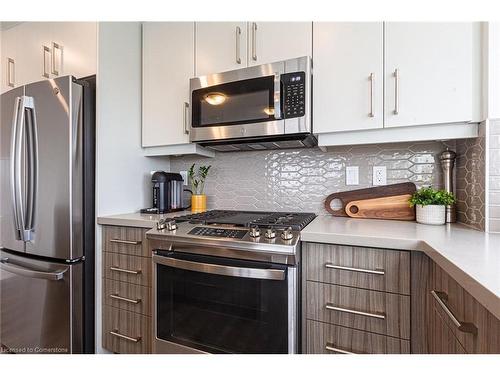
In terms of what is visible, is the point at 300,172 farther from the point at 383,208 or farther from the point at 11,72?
the point at 11,72

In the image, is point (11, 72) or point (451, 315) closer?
point (451, 315)

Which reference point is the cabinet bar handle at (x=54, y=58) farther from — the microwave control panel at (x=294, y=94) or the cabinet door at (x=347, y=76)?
the cabinet door at (x=347, y=76)

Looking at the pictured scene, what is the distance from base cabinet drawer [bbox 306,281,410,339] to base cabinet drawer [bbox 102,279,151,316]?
34.8 inches


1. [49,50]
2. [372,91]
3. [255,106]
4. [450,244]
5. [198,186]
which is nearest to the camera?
[450,244]

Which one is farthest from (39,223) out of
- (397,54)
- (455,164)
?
(455,164)

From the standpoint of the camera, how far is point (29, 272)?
145 centimetres

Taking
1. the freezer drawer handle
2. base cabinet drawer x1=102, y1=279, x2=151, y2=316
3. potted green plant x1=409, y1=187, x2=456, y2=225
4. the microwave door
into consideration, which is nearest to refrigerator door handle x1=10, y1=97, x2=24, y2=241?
the microwave door

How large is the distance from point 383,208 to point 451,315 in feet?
2.62

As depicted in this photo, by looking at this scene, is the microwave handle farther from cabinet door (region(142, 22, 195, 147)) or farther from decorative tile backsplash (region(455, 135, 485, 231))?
decorative tile backsplash (region(455, 135, 485, 231))

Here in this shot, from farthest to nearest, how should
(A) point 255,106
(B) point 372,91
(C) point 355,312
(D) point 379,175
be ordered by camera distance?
(D) point 379,175 → (A) point 255,106 → (B) point 372,91 → (C) point 355,312

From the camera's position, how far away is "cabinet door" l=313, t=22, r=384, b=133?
122 centimetres

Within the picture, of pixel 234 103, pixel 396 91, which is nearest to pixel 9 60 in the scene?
pixel 234 103

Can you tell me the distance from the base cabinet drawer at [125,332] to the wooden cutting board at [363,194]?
1.26m

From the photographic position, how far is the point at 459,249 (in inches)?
31.1
